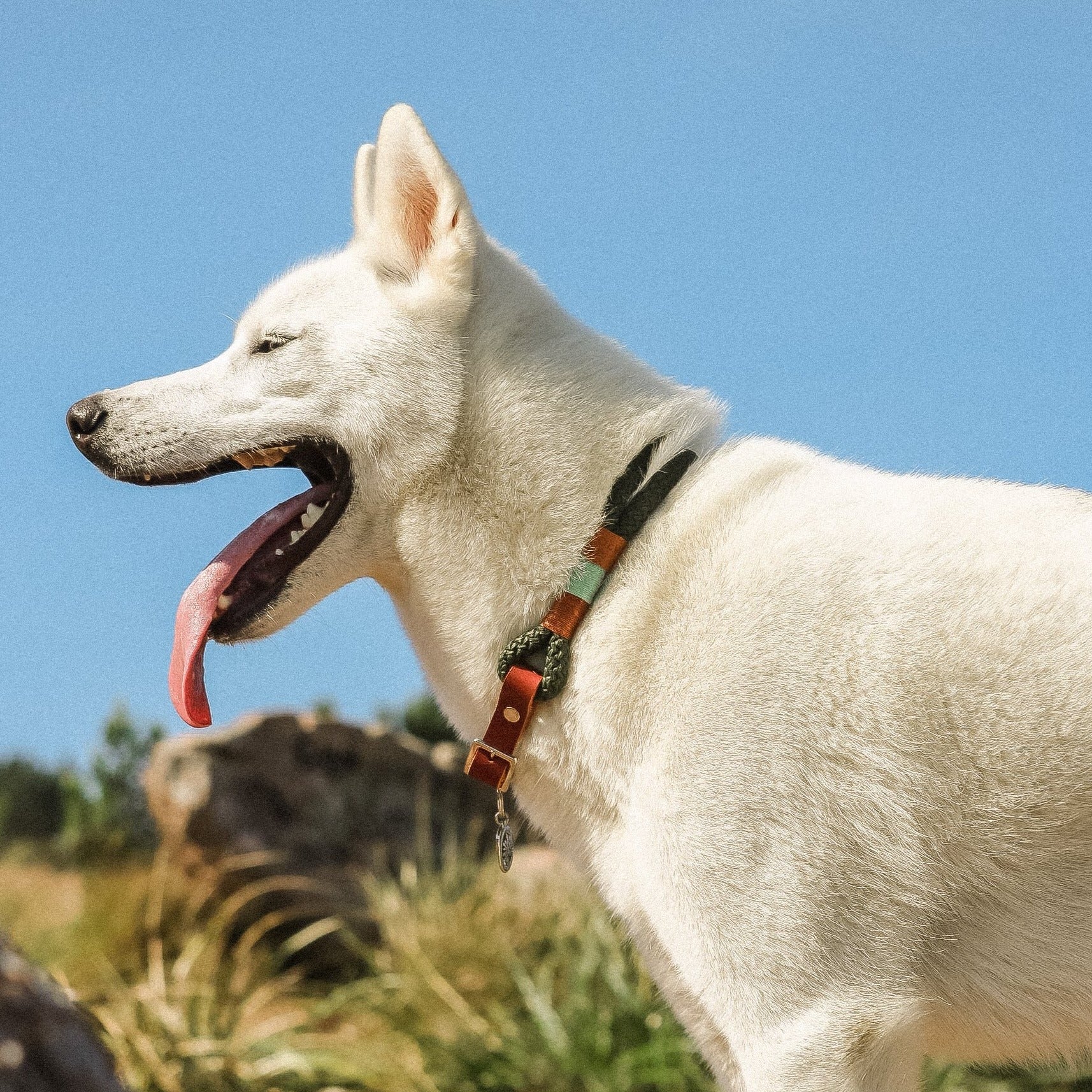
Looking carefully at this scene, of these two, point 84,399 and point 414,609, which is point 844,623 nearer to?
point 414,609

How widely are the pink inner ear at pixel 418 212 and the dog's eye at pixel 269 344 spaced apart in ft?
1.19

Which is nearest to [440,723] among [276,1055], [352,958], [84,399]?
[352,958]

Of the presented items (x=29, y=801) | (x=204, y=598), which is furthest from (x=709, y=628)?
(x=29, y=801)

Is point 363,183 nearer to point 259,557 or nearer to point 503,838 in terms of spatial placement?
point 259,557

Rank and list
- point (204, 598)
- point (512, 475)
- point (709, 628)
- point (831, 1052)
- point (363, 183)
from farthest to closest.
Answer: point (363, 183), point (204, 598), point (512, 475), point (709, 628), point (831, 1052)

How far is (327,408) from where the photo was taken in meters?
2.53

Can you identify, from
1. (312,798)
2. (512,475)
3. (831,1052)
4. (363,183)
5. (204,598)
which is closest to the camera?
(831,1052)

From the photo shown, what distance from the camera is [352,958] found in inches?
276

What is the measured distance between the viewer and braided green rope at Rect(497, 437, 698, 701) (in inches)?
93.0

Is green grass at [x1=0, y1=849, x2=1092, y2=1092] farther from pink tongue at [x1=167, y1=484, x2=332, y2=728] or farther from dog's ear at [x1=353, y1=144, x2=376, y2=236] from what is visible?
dog's ear at [x1=353, y1=144, x2=376, y2=236]

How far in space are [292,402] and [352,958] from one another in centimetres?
536

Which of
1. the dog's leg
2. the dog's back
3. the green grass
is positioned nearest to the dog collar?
the dog's back

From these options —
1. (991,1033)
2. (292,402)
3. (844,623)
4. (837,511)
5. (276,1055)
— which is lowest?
(276,1055)

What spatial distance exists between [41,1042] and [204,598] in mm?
1151
